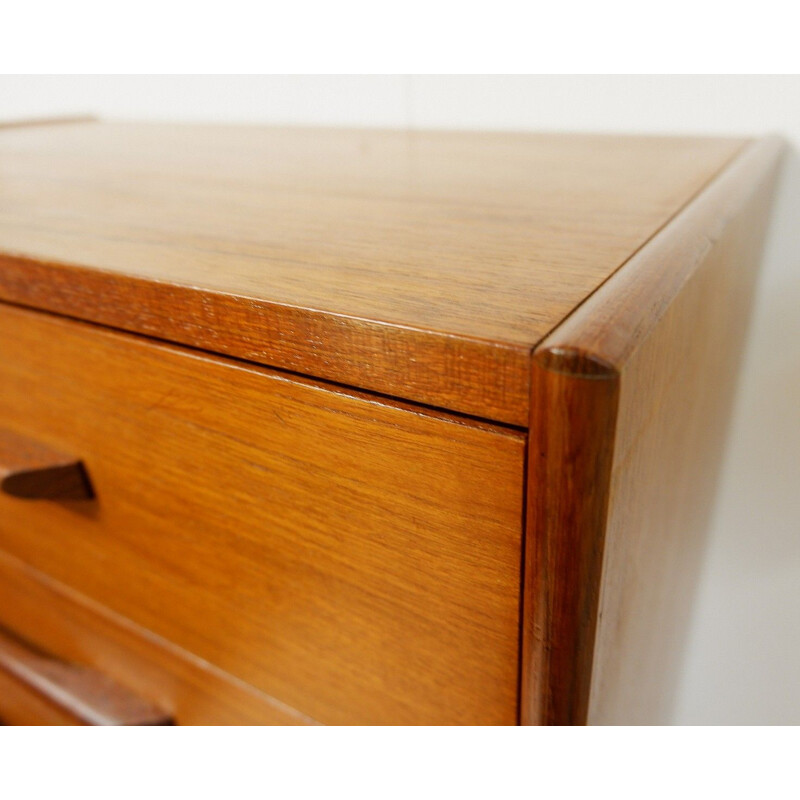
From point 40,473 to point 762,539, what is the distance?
58cm

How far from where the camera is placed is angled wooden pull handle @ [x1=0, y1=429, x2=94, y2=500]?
36 centimetres

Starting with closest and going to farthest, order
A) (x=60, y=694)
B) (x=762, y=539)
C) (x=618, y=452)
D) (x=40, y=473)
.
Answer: (x=618, y=452)
(x=40, y=473)
(x=60, y=694)
(x=762, y=539)

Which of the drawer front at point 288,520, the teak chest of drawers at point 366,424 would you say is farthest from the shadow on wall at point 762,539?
the drawer front at point 288,520

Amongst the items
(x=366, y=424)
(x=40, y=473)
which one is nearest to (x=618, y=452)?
(x=366, y=424)

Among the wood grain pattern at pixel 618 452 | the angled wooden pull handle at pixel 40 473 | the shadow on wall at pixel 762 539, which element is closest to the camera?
the wood grain pattern at pixel 618 452

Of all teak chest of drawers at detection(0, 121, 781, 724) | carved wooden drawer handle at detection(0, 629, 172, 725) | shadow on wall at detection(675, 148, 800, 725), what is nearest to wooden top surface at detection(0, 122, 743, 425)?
teak chest of drawers at detection(0, 121, 781, 724)

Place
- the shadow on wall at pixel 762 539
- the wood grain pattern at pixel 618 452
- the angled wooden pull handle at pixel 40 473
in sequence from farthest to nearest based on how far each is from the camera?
the shadow on wall at pixel 762 539, the angled wooden pull handle at pixel 40 473, the wood grain pattern at pixel 618 452

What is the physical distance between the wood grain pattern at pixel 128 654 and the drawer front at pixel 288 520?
0.04ft

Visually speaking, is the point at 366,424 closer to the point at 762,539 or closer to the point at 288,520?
the point at 288,520

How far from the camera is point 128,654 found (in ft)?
1.42

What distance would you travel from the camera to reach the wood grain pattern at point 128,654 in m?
0.39

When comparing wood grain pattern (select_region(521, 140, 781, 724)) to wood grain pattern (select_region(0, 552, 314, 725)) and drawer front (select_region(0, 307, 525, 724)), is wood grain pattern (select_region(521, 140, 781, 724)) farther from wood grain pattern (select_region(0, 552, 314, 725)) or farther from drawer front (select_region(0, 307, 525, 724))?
wood grain pattern (select_region(0, 552, 314, 725))

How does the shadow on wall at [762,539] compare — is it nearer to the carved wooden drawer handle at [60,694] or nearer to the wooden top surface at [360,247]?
the wooden top surface at [360,247]
